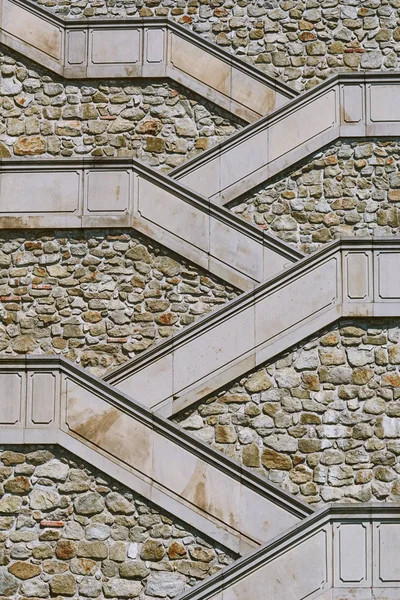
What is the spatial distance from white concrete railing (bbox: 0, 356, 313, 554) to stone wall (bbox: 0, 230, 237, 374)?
145cm

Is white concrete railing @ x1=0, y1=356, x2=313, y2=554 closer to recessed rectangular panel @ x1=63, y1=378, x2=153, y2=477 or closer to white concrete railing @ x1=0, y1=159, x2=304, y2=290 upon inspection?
recessed rectangular panel @ x1=63, y1=378, x2=153, y2=477

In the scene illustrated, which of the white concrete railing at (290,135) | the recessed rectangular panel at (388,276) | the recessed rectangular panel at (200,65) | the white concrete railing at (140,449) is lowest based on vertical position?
the white concrete railing at (140,449)

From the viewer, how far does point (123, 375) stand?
1144cm

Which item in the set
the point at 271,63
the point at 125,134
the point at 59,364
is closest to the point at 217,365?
the point at 59,364

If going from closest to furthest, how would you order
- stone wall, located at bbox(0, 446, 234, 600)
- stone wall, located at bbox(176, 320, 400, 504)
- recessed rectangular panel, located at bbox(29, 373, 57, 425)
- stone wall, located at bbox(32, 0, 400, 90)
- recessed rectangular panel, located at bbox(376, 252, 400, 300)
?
1. stone wall, located at bbox(0, 446, 234, 600)
2. recessed rectangular panel, located at bbox(29, 373, 57, 425)
3. stone wall, located at bbox(176, 320, 400, 504)
4. recessed rectangular panel, located at bbox(376, 252, 400, 300)
5. stone wall, located at bbox(32, 0, 400, 90)

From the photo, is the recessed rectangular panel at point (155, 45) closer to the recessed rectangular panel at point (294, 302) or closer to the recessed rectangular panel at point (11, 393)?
the recessed rectangular panel at point (294, 302)

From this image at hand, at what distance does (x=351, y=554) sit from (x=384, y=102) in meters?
5.06

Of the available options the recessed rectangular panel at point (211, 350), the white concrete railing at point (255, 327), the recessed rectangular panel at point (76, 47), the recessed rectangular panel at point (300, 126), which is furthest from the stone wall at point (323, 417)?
the recessed rectangular panel at point (76, 47)

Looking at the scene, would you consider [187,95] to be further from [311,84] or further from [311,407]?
[311,407]

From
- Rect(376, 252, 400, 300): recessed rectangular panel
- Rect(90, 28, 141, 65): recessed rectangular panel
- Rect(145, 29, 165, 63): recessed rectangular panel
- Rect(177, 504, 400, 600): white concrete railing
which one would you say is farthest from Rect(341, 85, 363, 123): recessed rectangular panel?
Rect(177, 504, 400, 600): white concrete railing

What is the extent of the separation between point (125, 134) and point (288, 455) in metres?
4.04

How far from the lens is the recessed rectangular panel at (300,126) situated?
12.8 m

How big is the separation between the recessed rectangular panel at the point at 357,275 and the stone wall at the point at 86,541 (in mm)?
2779

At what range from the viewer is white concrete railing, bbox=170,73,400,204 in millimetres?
12750
